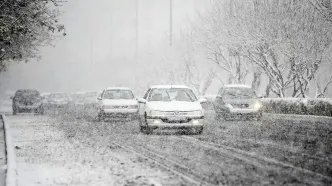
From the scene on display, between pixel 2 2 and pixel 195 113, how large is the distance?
7155 millimetres

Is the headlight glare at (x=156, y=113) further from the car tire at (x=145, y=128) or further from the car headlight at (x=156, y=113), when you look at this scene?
the car tire at (x=145, y=128)

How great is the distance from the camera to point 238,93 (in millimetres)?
26156

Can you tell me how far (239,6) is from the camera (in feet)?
125

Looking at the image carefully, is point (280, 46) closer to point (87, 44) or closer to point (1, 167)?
point (1, 167)

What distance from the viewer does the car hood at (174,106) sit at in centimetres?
1731

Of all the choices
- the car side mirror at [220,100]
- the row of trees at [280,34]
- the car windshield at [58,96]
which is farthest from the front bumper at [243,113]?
the car windshield at [58,96]

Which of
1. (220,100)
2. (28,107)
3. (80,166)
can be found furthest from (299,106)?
(80,166)

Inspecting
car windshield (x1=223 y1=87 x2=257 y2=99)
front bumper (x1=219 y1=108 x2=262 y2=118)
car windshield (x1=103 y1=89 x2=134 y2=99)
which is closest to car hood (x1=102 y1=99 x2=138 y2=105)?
car windshield (x1=103 y1=89 x2=134 y2=99)

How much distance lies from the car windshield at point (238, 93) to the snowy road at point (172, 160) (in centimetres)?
810

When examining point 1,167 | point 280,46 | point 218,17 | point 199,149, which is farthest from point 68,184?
point 218,17

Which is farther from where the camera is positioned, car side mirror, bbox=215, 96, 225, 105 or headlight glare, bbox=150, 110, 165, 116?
car side mirror, bbox=215, 96, 225, 105

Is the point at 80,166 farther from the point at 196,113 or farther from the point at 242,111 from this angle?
the point at 242,111

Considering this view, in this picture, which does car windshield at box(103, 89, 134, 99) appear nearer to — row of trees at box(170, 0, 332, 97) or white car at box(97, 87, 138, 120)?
white car at box(97, 87, 138, 120)

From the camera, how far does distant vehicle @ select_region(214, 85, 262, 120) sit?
24.6m
